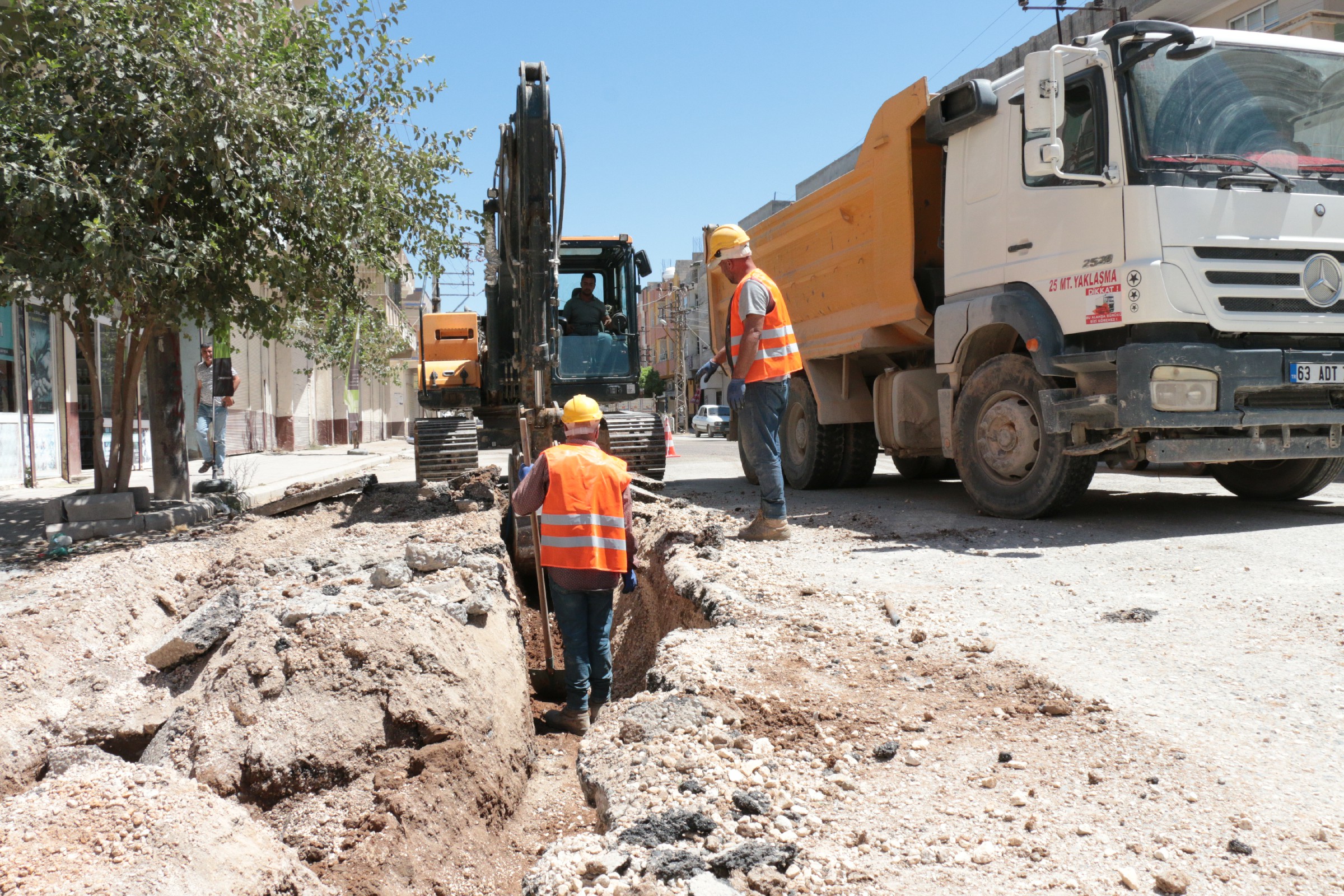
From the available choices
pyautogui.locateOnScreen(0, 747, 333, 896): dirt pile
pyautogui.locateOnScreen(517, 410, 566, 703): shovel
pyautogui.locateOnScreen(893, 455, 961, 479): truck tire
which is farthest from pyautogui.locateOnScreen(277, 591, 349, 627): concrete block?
pyautogui.locateOnScreen(893, 455, 961, 479): truck tire

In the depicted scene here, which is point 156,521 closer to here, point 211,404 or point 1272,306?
point 211,404

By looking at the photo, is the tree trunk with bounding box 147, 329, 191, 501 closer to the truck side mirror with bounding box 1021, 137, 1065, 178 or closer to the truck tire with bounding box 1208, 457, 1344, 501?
the truck side mirror with bounding box 1021, 137, 1065, 178

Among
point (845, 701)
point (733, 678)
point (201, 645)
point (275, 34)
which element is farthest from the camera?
point (275, 34)

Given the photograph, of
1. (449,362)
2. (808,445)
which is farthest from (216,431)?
(808,445)

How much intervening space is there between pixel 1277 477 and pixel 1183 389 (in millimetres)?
2422

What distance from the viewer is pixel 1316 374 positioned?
592cm

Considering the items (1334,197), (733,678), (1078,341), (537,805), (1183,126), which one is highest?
(1183,126)

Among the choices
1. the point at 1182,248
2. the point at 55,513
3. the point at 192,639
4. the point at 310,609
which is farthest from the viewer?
the point at 55,513

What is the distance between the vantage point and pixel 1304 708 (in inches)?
118

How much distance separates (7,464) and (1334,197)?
13.6 meters

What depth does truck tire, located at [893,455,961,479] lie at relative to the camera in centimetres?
1102

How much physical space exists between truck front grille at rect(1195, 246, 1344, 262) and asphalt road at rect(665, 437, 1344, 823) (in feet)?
5.44

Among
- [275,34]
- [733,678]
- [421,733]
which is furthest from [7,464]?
[733,678]

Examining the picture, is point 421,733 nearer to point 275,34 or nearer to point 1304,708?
point 1304,708
